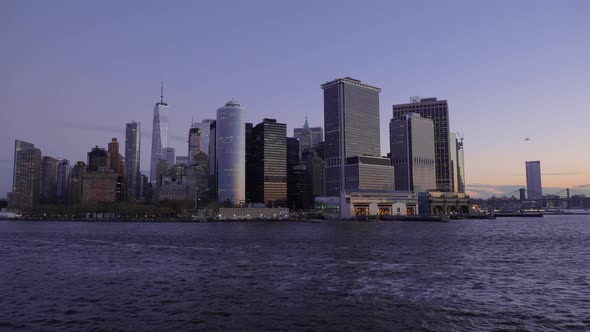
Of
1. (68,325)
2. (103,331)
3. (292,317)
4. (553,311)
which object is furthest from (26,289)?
(553,311)

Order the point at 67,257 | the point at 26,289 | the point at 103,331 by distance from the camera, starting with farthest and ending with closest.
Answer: the point at 67,257 → the point at 26,289 → the point at 103,331

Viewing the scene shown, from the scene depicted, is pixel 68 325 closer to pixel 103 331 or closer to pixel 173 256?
pixel 103 331

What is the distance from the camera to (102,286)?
46.0 metres

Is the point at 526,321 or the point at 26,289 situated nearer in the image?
the point at 526,321

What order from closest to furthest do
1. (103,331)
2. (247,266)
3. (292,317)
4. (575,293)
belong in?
(103,331)
(292,317)
(575,293)
(247,266)

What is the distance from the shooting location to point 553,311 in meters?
34.4

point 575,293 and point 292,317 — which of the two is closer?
point 292,317

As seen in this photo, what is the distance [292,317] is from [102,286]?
74.0 ft

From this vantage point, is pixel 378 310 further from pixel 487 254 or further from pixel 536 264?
pixel 487 254

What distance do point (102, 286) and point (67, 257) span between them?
31186 millimetres

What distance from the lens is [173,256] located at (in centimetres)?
7319

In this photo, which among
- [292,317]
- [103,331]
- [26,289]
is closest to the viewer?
[103,331]

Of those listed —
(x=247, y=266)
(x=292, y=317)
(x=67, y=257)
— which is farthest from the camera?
(x=67, y=257)

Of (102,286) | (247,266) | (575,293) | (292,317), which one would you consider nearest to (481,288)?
(575,293)
